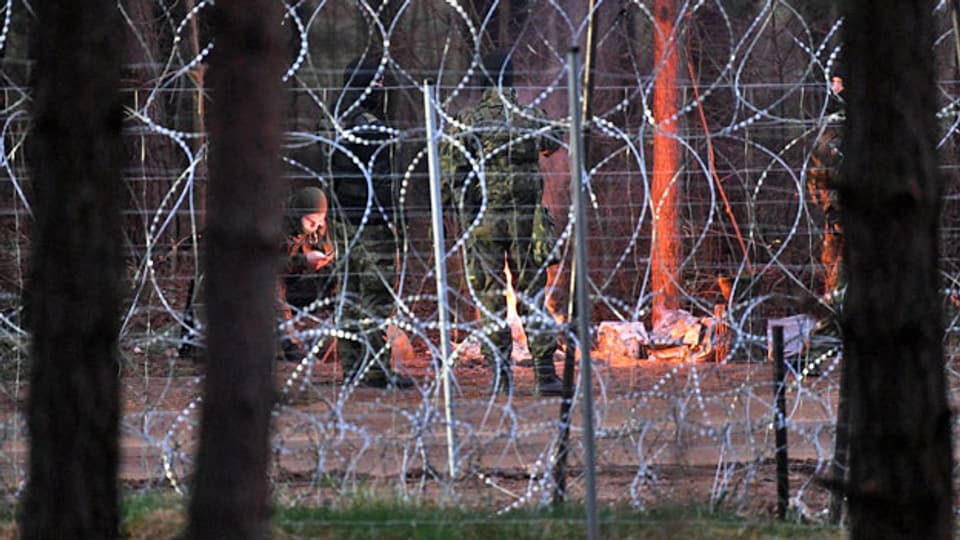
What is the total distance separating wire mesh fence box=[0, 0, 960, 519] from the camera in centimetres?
661

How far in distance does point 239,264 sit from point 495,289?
22.6 ft

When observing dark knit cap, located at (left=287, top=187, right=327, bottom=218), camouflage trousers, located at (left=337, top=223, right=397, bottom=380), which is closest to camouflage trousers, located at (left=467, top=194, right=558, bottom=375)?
camouflage trousers, located at (left=337, top=223, right=397, bottom=380)

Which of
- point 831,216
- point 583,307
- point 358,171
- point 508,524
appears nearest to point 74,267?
point 583,307

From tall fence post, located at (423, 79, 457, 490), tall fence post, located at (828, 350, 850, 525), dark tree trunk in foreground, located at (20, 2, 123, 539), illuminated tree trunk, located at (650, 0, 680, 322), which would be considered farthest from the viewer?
illuminated tree trunk, located at (650, 0, 680, 322)

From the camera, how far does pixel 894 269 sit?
11.2ft

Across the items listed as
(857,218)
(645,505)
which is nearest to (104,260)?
(857,218)

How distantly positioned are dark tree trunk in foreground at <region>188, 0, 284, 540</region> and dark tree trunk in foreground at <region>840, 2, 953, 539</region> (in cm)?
118

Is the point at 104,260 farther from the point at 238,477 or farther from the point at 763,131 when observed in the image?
the point at 763,131

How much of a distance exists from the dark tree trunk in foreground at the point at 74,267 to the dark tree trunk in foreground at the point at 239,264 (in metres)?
0.61

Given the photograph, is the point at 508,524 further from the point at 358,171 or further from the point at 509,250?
the point at 358,171

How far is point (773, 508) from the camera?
258 inches

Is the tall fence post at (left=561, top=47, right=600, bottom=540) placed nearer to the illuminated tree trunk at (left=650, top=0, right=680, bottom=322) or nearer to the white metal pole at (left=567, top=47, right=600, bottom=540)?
the white metal pole at (left=567, top=47, right=600, bottom=540)

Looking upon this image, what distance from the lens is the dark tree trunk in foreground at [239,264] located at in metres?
3.27

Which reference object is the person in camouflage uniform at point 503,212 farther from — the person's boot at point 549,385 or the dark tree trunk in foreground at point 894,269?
the dark tree trunk in foreground at point 894,269
